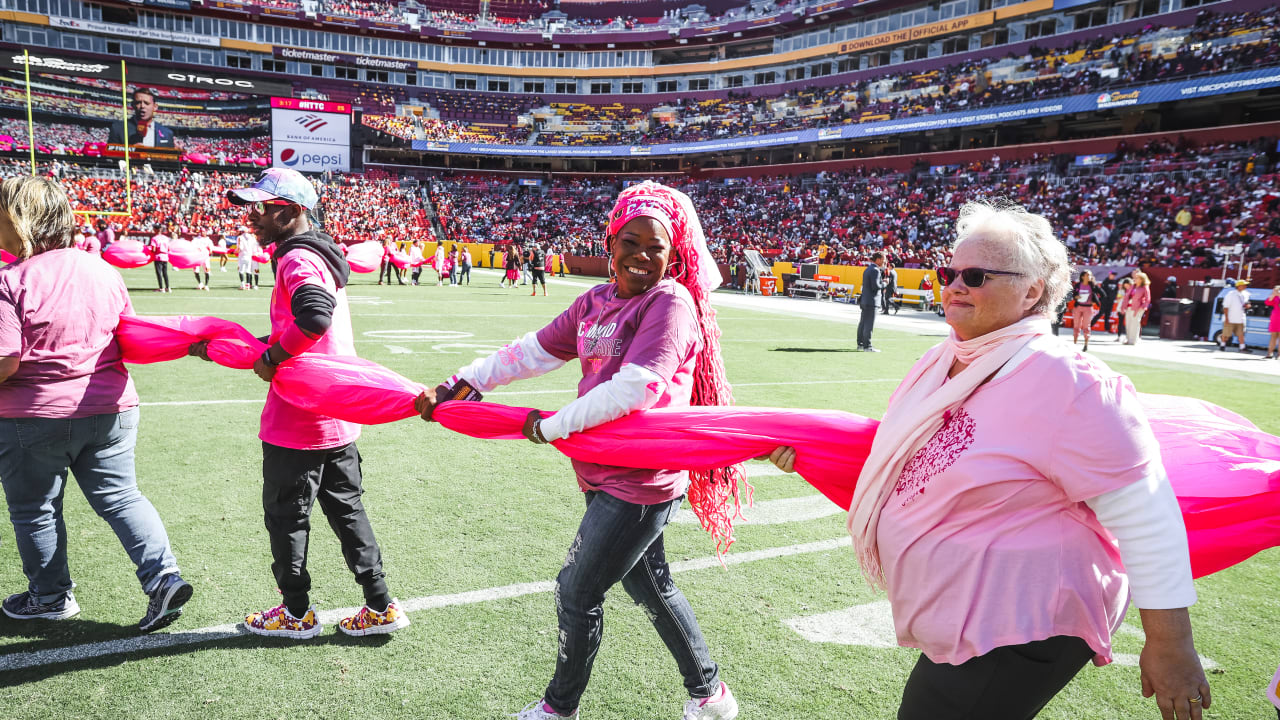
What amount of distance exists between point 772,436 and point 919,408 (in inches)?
23.6

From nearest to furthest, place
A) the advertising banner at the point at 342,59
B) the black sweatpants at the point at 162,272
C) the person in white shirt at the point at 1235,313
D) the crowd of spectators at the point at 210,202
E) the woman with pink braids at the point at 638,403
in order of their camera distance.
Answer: the woman with pink braids at the point at 638,403 < the person in white shirt at the point at 1235,313 < the black sweatpants at the point at 162,272 < the crowd of spectators at the point at 210,202 < the advertising banner at the point at 342,59

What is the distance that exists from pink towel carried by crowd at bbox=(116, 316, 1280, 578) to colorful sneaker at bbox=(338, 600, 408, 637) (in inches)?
37.2

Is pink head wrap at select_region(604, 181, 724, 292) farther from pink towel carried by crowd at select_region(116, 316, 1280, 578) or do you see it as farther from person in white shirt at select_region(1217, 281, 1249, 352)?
person in white shirt at select_region(1217, 281, 1249, 352)

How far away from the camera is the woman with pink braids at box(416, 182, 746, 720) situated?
2.23 meters

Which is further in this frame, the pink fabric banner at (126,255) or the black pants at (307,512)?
the pink fabric banner at (126,255)

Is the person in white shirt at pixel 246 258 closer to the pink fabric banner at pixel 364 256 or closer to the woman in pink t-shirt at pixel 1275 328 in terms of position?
the pink fabric banner at pixel 364 256

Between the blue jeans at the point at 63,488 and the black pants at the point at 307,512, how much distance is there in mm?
594

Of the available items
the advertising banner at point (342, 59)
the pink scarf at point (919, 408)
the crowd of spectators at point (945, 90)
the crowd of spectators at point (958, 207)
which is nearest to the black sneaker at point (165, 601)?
the pink scarf at point (919, 408)

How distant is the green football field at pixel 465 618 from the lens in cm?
277

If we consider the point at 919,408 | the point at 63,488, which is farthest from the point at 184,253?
the point at 919,408

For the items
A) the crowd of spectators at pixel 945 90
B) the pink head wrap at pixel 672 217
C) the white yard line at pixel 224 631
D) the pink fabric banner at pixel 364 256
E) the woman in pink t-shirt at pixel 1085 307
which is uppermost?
the crowd of spectators at pixel 945 90

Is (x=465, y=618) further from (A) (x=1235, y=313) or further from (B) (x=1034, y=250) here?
(A) (x=1235, y=313)

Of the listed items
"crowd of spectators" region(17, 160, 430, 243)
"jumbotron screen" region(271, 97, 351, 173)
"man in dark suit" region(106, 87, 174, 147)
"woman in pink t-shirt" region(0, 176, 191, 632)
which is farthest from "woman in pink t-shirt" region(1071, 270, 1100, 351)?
"man in dark suit" region(106, 87, 174, 147)

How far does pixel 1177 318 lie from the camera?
18.4 metres
